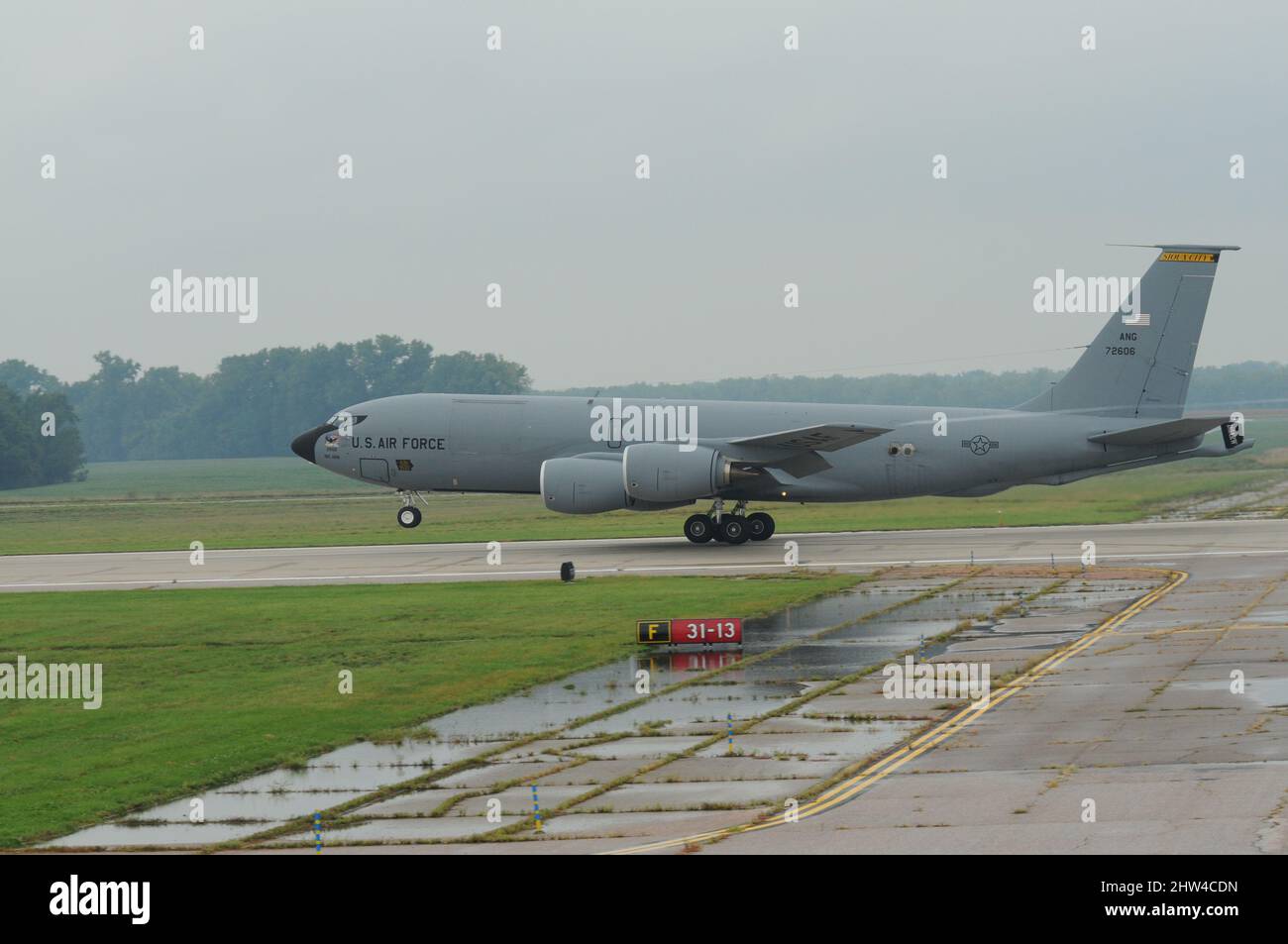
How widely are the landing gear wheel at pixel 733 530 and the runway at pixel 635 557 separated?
1.32 ft

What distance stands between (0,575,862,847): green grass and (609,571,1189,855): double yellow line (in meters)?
7.11

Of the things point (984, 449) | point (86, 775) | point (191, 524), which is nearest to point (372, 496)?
point (191, 524)

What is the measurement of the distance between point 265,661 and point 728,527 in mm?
22332

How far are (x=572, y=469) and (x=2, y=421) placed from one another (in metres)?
72.3

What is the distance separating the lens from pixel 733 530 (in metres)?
47.1

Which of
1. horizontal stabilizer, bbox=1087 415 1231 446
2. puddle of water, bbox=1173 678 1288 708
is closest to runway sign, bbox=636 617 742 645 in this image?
puddle of water, bbox=1173 678 1288 708

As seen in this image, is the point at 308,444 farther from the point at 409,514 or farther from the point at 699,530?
the point at 699,530

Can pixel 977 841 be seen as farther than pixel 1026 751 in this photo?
No

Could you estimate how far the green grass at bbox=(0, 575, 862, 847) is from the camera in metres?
18.7

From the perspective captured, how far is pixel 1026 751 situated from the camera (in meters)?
17.3

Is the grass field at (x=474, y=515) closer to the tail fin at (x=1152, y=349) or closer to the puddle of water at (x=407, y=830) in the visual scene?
the tail fin at (x=1152, y=349)

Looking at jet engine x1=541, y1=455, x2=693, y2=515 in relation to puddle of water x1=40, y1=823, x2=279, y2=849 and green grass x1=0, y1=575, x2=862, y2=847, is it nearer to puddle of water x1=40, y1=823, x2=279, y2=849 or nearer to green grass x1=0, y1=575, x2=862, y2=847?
green grass x1=0, y1=575, x2=862, y2=847
